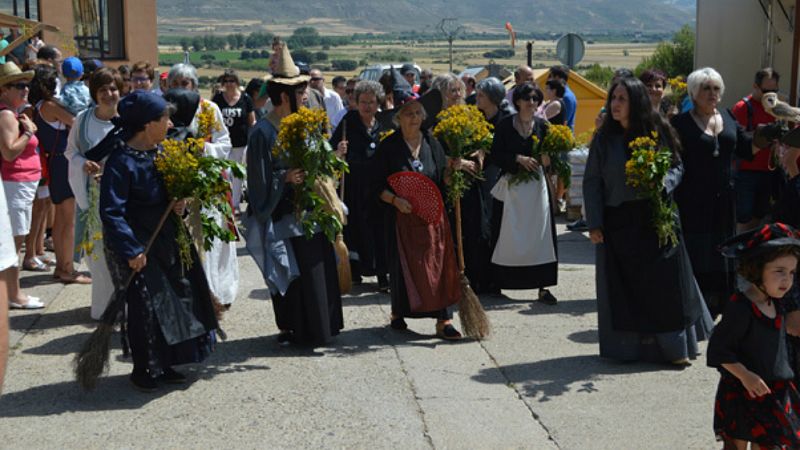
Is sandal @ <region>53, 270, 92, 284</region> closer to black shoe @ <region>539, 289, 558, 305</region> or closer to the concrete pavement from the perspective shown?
the concrete pavement

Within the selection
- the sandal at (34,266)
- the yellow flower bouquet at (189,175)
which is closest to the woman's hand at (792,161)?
the yellow flower bouquet at (189,175)

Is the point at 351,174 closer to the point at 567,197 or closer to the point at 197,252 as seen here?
the point at 197,252

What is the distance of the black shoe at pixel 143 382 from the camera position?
695 centimetres

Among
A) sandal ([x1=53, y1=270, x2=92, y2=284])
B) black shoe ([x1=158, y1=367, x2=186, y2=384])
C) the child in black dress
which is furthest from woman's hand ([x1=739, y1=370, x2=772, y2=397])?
sandal ([x1=53, y1=270, x2=92, y2=284])

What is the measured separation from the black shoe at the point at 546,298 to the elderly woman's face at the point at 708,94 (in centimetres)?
241

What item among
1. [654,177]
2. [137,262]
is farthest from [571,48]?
[137,262]

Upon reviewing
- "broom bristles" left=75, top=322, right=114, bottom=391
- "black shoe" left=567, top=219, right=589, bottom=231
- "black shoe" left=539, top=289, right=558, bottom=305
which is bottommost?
"black shoe" left=567, top=219, right=589, bottom=231

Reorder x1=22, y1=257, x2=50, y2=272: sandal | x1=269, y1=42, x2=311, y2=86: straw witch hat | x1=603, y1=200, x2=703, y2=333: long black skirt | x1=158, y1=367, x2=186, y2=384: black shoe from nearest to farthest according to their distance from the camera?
x1=158, y1=367, x2=186, y2=384: black shoe
x1=603, y1=200, x2=703, y2=333: long black skirt
x1=269, y1=42, x2=311, y2=86: straw witch hat
x1=22, y1=257, x2=50, y2=272: sandal

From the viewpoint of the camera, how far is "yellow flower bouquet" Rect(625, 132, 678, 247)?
7227mm

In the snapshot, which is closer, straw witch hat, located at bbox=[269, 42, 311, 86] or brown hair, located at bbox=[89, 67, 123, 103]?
straw witch hat, located at bbox=[269, 42, 311, 86]

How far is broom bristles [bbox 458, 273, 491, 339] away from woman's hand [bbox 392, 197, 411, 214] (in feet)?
2.44

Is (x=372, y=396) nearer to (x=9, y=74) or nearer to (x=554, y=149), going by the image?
(x=9, y=74)

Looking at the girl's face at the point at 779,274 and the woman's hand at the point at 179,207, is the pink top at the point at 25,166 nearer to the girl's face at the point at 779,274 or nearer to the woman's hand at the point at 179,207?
the woman's hand at the point at 179,207

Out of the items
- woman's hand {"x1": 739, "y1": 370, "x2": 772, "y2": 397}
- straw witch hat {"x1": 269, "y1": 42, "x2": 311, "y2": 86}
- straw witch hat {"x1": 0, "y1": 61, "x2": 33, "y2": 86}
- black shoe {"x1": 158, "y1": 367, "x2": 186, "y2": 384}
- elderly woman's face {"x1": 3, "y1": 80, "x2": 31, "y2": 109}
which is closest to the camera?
straw witch hat {"x1": 0, "y1": 61, "x2": 33, "y2": 86}
